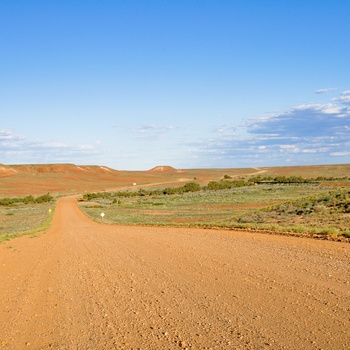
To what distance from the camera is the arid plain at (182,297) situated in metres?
6.95

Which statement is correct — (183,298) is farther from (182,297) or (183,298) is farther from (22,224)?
(22,224)

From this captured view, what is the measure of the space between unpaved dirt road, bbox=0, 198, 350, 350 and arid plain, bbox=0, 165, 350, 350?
19 mm

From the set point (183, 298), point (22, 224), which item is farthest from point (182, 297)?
point (22, 224)

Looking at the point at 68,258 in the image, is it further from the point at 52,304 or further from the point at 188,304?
the point at 188,304

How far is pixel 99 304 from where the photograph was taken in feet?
29.9

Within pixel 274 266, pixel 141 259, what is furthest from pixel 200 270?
pixel 141 259

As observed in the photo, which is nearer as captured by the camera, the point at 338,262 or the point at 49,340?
the point at 49,340

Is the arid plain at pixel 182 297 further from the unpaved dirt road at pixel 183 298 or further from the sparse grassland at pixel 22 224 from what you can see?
the sparse grassland at pixel 22 224

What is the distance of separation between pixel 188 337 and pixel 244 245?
9.79 metres

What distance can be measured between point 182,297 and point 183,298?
7 cm

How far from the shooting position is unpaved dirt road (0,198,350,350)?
22.7 ft

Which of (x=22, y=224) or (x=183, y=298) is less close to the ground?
(x=183, y=298)

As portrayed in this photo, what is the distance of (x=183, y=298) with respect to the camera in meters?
9.18

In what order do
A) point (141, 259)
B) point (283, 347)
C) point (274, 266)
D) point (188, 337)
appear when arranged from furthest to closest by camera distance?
point (141, 259) < point (274, 266) < point (188, 337) < point (283, 347)
